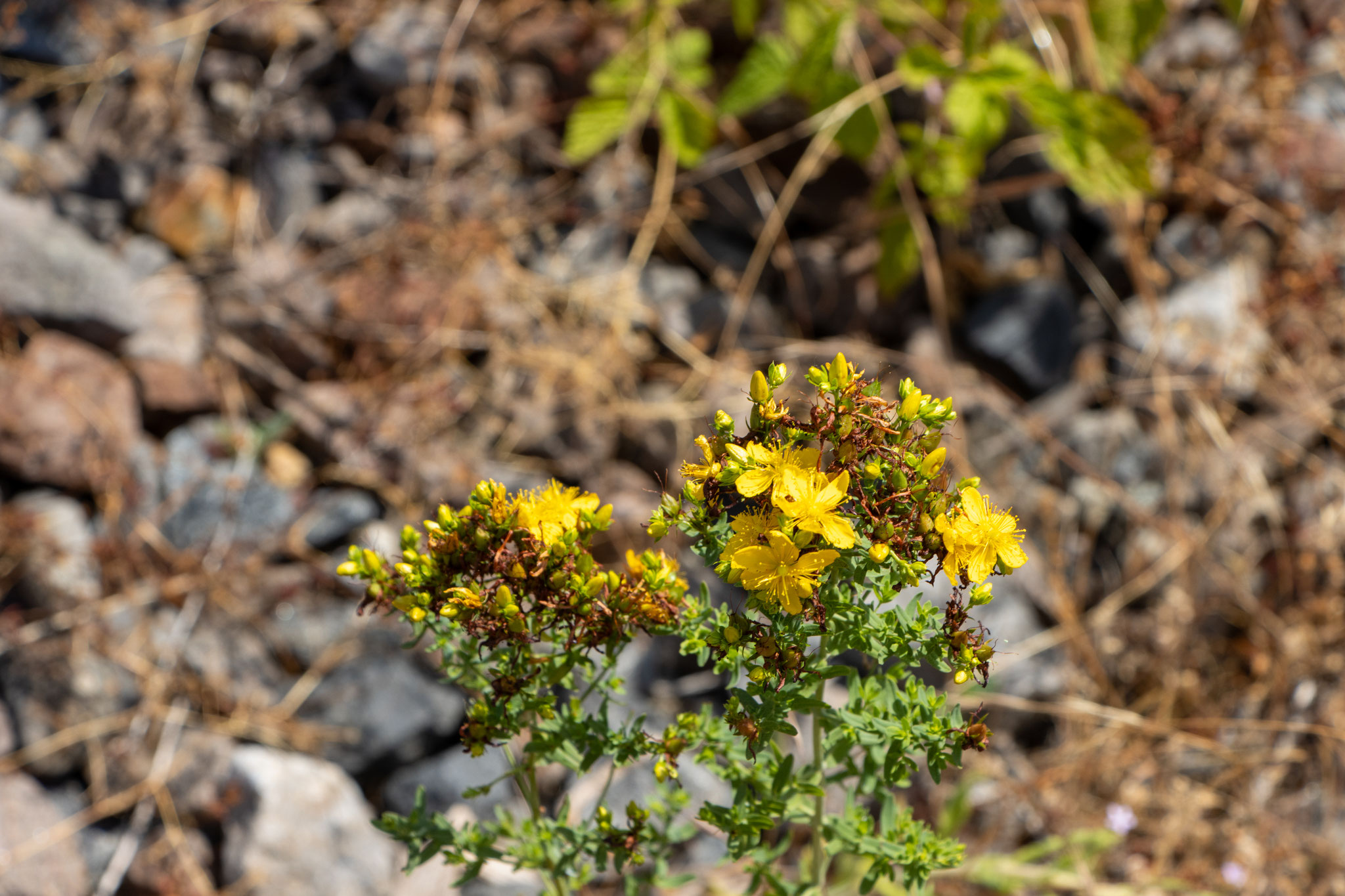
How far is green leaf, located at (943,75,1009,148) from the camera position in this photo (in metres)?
3.20

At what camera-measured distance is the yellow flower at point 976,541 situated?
1448 mm

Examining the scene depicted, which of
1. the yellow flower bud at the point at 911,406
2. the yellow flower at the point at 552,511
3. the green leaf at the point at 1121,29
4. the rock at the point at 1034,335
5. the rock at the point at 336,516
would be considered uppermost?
the green leaf at the point at 1121,29

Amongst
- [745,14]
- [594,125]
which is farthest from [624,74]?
[745,14]

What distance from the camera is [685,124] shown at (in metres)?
3.71

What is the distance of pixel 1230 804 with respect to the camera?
314cm

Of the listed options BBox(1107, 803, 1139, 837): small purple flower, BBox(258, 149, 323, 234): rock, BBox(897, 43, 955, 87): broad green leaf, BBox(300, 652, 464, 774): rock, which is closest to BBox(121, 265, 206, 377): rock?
BBox(258, 149, 323, 234): rock

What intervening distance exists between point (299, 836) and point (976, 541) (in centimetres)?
229

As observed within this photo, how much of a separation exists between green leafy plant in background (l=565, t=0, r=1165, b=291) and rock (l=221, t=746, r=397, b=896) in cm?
232

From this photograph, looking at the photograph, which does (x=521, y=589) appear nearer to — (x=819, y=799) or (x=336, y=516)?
(x=819, y=799)

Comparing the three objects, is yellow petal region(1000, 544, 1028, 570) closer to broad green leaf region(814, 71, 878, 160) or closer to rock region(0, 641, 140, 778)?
broad green leaf region(814, 71, 878, 160)

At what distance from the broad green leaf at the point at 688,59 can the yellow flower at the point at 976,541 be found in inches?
106

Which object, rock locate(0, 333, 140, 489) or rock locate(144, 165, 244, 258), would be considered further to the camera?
rock locate(144, 165, 244, 258)

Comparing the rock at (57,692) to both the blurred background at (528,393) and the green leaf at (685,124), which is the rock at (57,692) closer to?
the blurred background at (528,393)

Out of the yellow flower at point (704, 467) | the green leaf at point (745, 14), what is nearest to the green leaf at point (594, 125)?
the green leaf at point (745, 14)
